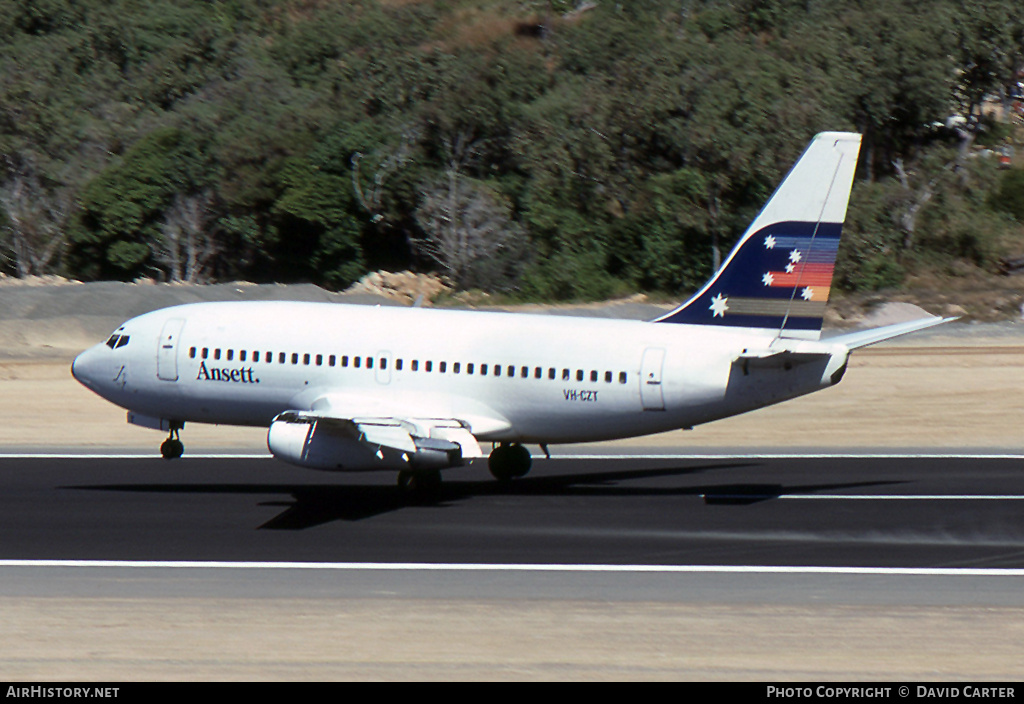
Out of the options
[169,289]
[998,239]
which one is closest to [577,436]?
[169,289]

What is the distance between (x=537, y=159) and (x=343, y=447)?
6113cm

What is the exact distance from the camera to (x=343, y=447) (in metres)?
27.7

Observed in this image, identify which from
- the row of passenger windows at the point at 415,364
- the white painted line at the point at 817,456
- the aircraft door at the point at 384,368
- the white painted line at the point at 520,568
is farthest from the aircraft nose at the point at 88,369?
the white painted line at the point at 817,456

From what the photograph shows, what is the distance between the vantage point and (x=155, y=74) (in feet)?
422

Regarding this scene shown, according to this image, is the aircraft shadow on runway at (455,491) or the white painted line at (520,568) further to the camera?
the aircraft shadow on runway at (455,491)

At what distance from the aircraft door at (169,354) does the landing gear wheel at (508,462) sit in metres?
7.26

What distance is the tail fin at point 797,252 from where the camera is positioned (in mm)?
28297

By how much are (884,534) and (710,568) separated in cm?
461

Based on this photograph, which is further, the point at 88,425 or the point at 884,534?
the point at 88,425

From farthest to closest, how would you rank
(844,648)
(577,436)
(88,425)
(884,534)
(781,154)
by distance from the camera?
(781,154) → (88,425) → (577,436) → (884,534) → (844,648)

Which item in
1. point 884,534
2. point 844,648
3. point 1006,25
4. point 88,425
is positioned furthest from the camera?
point 1006,25

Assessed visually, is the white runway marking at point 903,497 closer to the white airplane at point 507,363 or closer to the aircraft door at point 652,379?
the white airplane at point 507,363

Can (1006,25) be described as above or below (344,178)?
above
